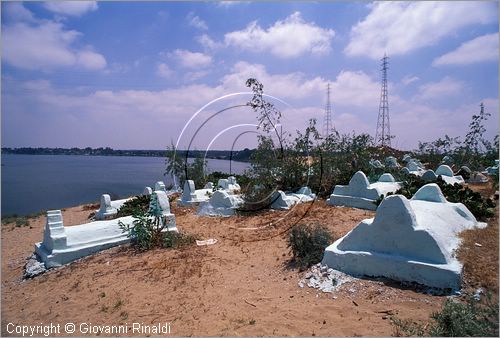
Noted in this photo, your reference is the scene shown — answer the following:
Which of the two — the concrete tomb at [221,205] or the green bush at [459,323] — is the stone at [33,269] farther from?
the green bush at [459,323]

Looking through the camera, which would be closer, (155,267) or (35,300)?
(35,300)

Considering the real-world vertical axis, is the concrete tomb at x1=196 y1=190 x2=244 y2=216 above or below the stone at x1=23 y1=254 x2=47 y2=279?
above

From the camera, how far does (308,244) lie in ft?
19.9

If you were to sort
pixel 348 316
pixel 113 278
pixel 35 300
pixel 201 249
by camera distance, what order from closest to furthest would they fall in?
pixel 348 316, pixel 35 300, pixel 113 278, pixel 201 249

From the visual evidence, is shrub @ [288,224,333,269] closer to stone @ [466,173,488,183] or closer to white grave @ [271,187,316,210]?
white grave @ [271,187,316,210]

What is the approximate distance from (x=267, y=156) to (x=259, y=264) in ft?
25.2

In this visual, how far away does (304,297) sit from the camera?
4.67 meters

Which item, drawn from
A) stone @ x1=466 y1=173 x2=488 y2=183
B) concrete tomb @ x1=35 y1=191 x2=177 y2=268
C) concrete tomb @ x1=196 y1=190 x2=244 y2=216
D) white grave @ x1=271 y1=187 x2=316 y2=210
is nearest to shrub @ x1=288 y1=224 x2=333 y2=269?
concrete tomb @ x1=35 y1=191 x2=177 y2=268

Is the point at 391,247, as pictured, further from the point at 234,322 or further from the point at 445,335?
the point at 234,322

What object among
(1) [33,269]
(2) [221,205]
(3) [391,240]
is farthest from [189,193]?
(3) [391,240]

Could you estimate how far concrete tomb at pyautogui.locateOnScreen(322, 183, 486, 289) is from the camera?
14.9 feet

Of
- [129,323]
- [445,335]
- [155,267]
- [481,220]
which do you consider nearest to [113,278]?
[155,267]

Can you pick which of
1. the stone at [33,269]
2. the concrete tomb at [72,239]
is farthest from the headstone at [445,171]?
the stone at [33,269]

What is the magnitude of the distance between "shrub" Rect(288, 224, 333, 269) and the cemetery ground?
0.88 feet
